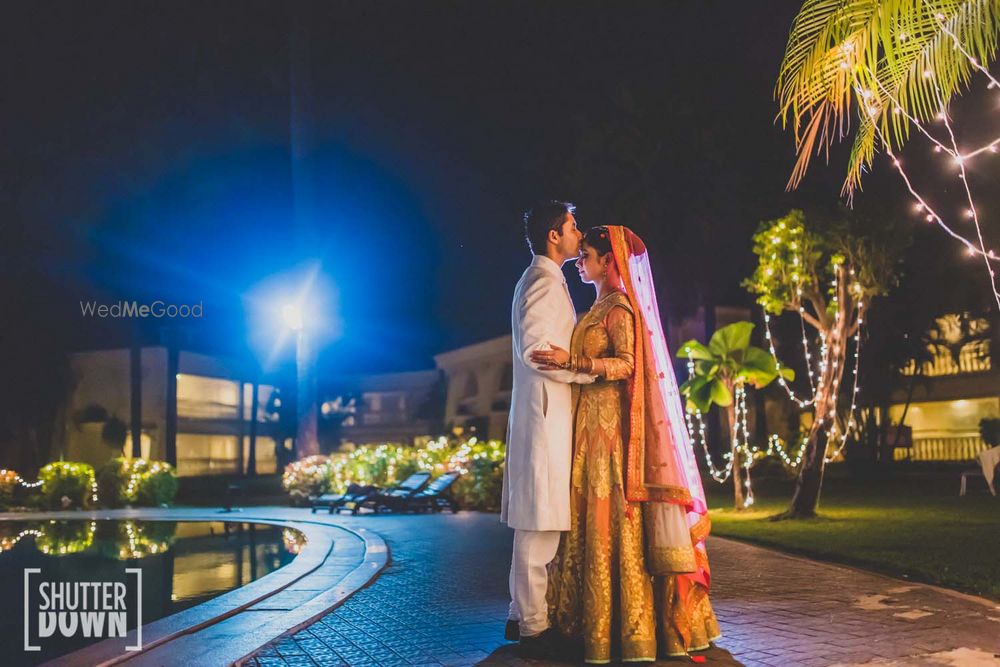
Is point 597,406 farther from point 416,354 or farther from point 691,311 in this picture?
point 416,354

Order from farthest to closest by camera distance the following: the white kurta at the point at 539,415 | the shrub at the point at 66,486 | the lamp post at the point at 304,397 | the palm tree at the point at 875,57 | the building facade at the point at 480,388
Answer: the building facade at the point at 480,388 → the lamp post at the point at 304,397 → the shrub at the point at 66,486 → the palm tree at the point at 875,57 → the white kurta at the point at 539,415

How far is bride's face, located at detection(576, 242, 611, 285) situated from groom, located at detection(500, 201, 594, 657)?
0.91ft

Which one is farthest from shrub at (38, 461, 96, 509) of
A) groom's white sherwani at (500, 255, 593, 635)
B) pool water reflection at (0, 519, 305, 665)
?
groom's white sherwani at (500, 255, 593, 635)

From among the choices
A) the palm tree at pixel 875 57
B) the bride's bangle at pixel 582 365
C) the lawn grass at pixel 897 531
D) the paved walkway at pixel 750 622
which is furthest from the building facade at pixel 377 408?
the bride's bangle at pixel 582 365

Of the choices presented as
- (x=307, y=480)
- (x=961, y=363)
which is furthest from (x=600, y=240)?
(x=961, y=363)

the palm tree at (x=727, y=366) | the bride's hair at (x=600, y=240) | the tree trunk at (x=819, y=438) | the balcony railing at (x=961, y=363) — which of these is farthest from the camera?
the balcony railing at (x=961, y=363)

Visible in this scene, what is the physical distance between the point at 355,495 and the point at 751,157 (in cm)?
1051

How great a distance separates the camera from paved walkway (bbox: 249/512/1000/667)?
4613 mm

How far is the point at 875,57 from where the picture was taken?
6117mm

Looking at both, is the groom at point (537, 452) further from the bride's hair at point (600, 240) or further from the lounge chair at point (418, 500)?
the lounge chair at point (418, 500)

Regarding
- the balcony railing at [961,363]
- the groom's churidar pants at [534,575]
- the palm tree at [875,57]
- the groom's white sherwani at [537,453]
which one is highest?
the palm tree at [875,57]

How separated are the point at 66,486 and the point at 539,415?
19251 millimetres

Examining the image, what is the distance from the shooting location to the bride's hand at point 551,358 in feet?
15.0

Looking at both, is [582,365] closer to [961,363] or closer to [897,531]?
[897,531]
